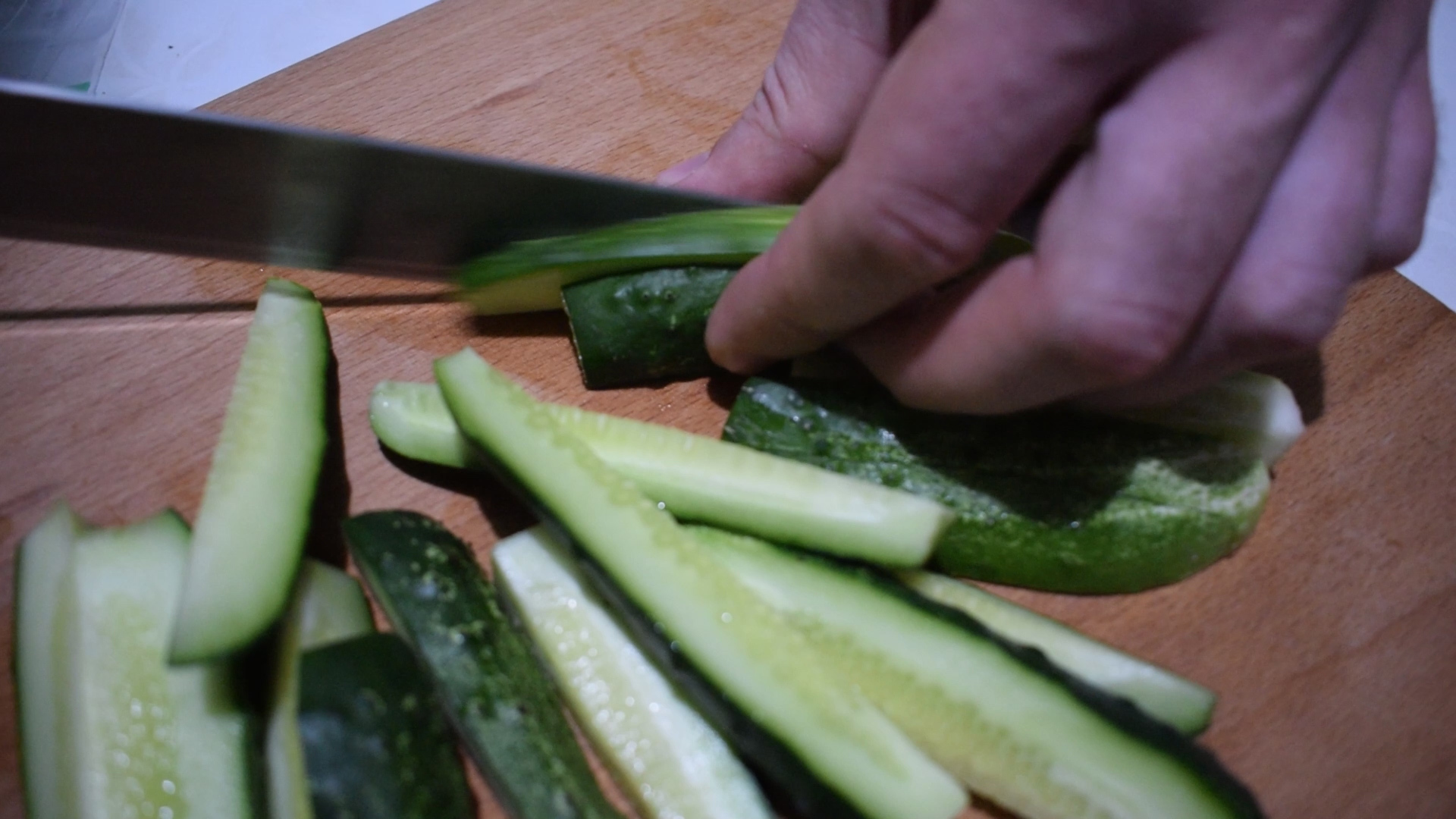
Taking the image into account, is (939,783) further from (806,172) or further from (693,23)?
(693,23)

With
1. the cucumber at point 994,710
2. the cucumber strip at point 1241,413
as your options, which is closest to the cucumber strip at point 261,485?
the cucumber at point 994,710

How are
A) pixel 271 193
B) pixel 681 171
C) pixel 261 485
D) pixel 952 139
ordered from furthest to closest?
pixel 681 171 < pixel 271 193 < pixel 261 485 < pixel 952 139

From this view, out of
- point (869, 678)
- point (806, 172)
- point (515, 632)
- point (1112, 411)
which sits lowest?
point (515, 632)

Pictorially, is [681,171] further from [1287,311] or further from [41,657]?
[41,657]

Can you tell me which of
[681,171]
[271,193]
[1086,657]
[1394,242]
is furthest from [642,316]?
[1394,242]

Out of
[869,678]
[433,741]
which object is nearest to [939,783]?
[869,678]

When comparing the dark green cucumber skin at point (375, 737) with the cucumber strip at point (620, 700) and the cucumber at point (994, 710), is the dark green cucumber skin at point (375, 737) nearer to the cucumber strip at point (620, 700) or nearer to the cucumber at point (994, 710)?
the cucumber strip at point (620, 700)
